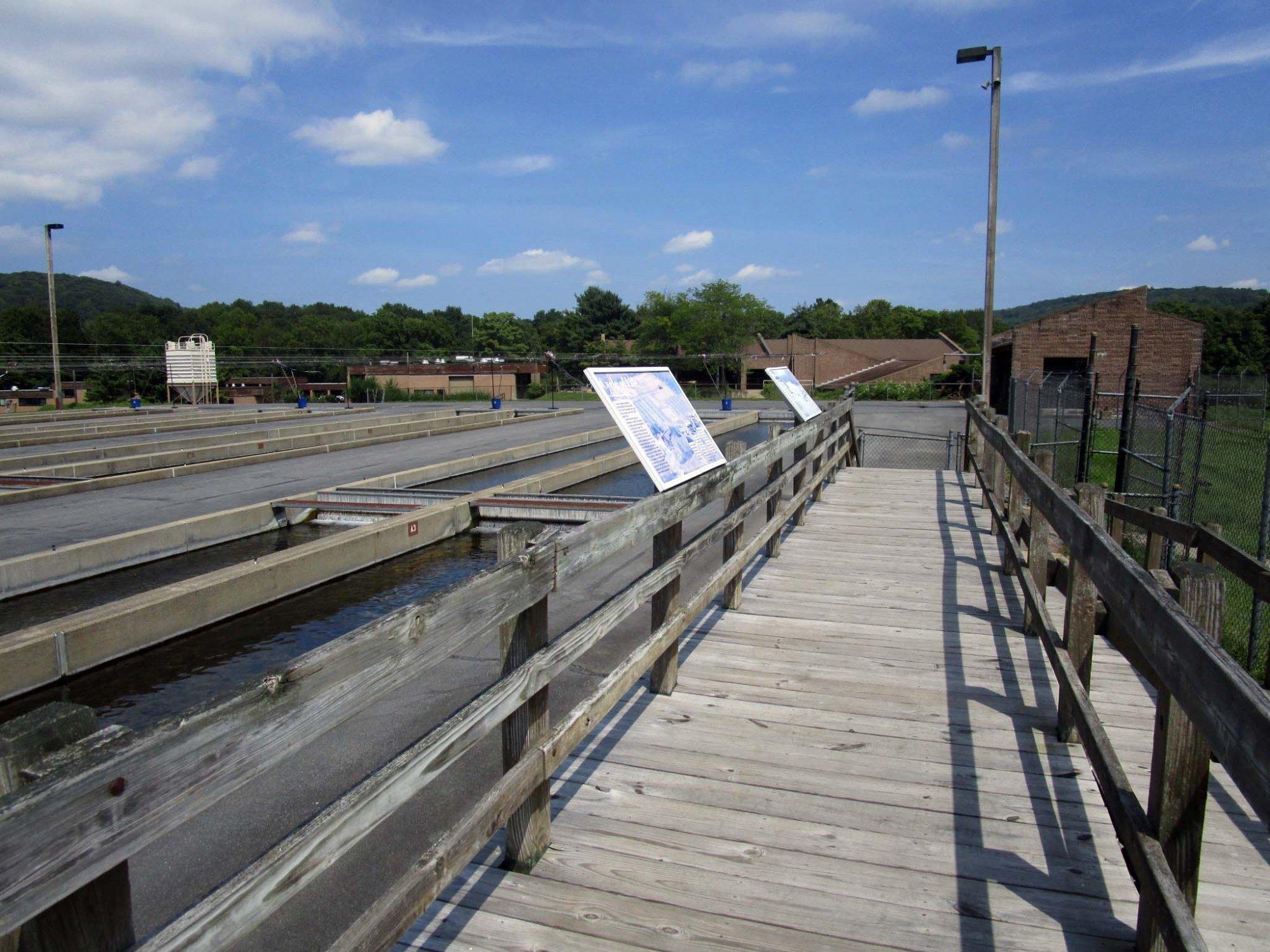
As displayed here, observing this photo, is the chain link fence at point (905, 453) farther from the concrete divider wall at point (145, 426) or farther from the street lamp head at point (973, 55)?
the concrete divider wall at point (145, 426)

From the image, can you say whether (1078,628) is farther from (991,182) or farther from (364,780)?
(991,182)

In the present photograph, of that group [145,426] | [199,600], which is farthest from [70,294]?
[199,600]

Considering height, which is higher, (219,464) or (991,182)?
(991,182)

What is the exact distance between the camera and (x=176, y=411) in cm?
4275

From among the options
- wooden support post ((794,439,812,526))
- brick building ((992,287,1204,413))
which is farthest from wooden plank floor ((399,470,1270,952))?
brick building ((992,287,1204,413))

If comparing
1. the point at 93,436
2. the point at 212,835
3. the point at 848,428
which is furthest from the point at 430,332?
the point at 212,835

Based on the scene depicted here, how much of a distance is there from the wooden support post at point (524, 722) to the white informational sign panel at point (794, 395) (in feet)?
22.4

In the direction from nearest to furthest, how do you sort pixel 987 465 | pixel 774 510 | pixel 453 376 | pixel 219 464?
pixel 774 510 → pixel 987 465 → pixel 219 464 → pixel 453 376

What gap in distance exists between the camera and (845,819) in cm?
331

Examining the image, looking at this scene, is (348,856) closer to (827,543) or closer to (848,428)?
(827,543)

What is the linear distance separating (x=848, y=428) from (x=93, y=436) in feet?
78.2

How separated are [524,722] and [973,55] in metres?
18.5

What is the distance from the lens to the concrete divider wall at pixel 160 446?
2020cm

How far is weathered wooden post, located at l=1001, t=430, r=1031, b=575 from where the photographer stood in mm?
A: 6691
